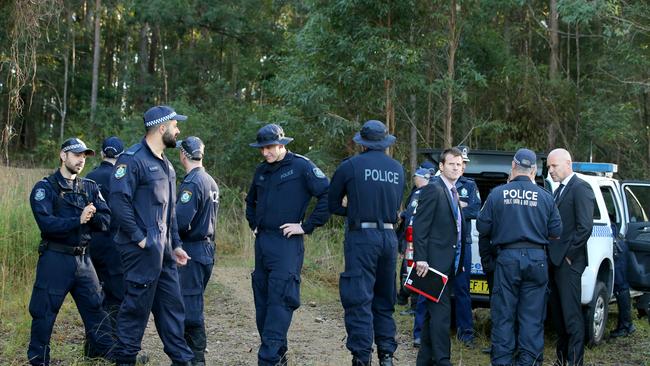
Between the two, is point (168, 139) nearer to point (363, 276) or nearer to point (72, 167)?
point (72, 167)

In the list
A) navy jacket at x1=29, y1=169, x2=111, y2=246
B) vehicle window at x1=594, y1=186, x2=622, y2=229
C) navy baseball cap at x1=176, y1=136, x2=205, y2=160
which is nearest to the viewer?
navy jacket at x1=29, y1=169, x2=111, y2=246

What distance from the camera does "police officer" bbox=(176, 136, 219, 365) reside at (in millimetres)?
7270

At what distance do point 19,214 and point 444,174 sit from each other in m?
6.11

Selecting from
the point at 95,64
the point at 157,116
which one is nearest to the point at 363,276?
the point at 157,116

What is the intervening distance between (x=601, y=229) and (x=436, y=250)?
2.57 metres

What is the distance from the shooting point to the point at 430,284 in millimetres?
7066

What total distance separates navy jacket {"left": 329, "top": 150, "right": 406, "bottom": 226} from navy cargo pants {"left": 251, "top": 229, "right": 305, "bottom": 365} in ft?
1.57

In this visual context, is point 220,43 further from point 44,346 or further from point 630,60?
point 44,346

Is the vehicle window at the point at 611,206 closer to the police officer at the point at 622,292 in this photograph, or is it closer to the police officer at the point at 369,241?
the police officer at the point at 622,292

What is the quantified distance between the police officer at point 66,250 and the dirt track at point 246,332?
112 centimetres

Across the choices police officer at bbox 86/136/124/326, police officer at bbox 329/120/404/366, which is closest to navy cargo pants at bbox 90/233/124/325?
police officer at bbox 86/136/124/326

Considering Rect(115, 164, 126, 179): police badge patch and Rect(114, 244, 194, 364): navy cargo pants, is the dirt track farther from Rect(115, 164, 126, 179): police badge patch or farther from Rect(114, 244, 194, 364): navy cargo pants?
Rect(115, 164, 126, 179): police badge patch

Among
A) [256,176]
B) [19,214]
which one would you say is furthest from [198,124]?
[256,176]

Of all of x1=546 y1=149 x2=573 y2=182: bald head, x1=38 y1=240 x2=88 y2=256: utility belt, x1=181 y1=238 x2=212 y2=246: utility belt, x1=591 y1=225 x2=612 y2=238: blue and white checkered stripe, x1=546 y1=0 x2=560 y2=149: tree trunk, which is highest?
x1=546 y1=0 x2=560 y2=149: tree trunk
